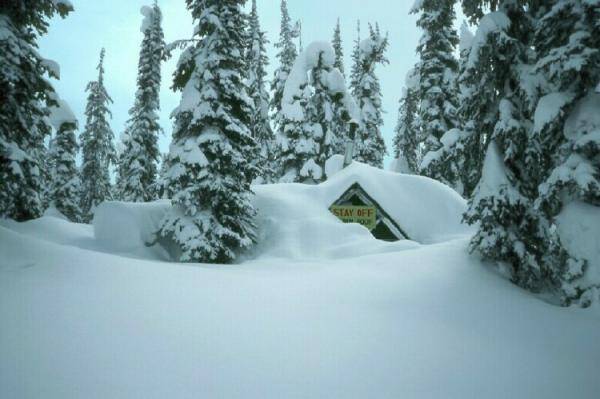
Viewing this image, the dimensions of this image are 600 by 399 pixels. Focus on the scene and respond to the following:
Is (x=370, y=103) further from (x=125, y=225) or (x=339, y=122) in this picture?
(x=125, y=225)

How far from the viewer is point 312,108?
2494 centimetres

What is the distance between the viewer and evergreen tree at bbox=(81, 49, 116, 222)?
102 ft

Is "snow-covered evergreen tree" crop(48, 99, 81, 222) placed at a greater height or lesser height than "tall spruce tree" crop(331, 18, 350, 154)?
lesser

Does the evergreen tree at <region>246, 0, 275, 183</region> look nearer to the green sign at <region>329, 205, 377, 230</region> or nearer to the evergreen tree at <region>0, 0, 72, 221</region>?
the green sign at <region>329, 205, 377, 230</region>

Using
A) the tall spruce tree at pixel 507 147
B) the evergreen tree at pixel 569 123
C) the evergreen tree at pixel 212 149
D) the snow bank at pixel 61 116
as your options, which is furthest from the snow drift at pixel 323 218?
the evergreen tree at pixel 569 123

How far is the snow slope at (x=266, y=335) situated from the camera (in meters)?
3.29

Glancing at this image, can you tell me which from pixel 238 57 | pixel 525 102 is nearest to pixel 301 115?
pixel 238 57

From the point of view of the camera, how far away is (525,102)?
312 inches

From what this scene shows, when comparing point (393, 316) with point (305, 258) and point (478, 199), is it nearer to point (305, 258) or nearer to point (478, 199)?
point (478, 199)

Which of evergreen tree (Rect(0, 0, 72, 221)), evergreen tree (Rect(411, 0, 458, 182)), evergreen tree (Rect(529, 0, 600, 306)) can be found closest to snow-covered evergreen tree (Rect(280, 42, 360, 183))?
evergreen tree (Rect(411, 0, 458, 182))

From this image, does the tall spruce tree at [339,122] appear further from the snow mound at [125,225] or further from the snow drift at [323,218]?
the snow mound at [125,225]

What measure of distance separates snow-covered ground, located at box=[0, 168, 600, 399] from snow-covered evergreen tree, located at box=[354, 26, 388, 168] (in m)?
26.2

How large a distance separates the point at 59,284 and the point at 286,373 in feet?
10.5

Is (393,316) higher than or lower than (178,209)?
lower
